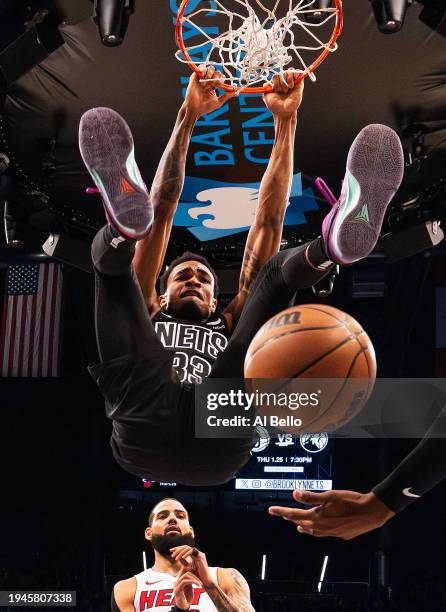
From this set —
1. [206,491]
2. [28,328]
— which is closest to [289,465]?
[206,491]

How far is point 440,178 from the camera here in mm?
6449

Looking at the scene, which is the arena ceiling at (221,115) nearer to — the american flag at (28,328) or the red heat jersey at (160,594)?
the american flag at (28,328)

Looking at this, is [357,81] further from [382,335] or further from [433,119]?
[382,335]

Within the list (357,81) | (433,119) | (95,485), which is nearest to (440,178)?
(433,119)

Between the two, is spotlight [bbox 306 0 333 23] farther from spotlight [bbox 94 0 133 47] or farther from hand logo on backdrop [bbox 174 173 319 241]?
hand logo on backdrop [bbox 174 173 319 241]

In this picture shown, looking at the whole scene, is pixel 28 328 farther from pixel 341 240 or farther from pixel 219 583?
pixel 341 240

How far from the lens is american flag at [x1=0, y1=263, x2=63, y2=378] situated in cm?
899

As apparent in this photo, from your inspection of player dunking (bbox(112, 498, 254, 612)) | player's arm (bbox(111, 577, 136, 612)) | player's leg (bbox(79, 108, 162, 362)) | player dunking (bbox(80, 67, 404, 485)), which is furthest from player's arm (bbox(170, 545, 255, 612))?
player's leg (bbox(79, 108, 162, 362))

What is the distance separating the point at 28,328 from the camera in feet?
29.7

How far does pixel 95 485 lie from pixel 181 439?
19.9 feet

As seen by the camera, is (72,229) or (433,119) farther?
(72,229)

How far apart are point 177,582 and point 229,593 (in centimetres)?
49

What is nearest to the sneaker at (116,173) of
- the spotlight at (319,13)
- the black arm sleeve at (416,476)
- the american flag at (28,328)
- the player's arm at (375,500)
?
the spotlight at (319,13)

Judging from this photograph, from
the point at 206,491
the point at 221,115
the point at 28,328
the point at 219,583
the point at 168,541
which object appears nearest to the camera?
the point at 221,115
